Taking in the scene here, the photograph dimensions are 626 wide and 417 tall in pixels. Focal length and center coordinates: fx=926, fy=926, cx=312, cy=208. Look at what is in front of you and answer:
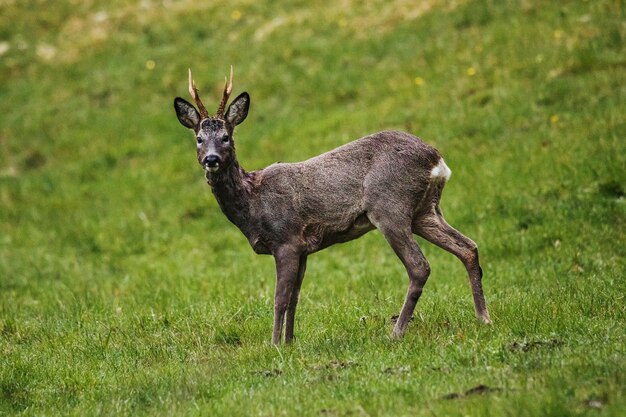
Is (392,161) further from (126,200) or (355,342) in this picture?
(126,200)

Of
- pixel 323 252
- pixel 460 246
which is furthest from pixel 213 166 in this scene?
pixel 323 252

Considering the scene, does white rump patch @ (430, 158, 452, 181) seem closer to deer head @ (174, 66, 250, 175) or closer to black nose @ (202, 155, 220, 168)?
deer head @ (174, 66, 250, 175)

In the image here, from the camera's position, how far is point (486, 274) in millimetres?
11359

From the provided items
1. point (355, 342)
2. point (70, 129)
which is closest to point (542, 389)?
point (355, 342)

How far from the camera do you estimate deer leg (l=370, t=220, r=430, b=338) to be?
8.26m

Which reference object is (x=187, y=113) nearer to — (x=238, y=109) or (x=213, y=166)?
(x=238, y=109)

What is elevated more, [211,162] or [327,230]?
[211,162]

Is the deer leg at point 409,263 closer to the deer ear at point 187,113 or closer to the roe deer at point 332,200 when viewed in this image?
the roe deer at point 332,200

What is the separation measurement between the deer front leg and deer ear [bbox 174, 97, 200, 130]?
1.47 meters

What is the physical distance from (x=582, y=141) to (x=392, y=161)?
231 inches

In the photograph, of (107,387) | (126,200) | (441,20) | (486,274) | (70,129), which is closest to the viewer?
(107,387)

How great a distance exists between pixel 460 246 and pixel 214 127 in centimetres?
252

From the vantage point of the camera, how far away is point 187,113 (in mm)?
8648

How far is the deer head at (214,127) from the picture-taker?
8.30 m
